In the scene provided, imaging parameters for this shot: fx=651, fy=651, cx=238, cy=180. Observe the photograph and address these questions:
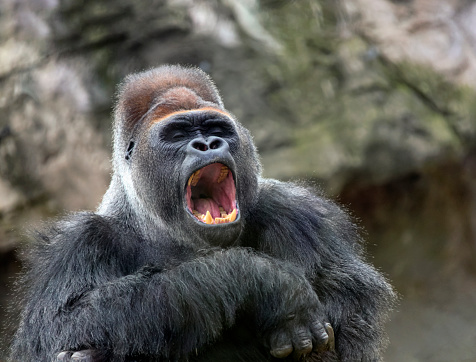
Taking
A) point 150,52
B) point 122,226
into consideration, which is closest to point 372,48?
point 150,52

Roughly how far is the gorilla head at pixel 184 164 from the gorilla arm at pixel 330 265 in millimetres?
205

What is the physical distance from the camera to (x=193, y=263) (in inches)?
A: 147

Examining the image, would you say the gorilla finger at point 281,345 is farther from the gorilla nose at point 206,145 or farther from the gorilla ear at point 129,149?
the gorilla ear at point 129,149

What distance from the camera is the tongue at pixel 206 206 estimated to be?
13.5 ft

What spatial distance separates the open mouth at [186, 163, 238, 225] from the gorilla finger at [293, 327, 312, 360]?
815mm

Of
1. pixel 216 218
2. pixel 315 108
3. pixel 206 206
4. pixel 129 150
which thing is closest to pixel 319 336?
pixel 216 218

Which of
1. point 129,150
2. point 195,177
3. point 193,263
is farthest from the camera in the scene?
point 129,150

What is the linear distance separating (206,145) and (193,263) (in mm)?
740

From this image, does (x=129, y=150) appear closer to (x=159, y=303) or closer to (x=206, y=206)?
(x=206, y=206)

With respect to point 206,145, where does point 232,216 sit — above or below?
below

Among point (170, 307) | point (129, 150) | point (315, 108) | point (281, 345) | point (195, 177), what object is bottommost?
point (281, 345)

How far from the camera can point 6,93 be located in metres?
8.09

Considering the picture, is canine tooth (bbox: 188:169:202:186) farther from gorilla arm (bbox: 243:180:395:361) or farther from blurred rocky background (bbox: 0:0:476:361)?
blurred rocky background (bbox: 0:0:476:361)

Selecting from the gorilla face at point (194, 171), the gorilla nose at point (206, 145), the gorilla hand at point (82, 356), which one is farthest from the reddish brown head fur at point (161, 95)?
the gorilla hand at point (82, 356)
